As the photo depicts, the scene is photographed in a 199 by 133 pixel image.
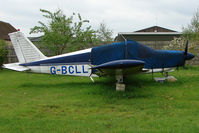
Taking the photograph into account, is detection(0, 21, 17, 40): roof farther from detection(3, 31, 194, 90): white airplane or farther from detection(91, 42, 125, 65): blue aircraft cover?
detection(91, 42, 125, 65): blue aircraft cover

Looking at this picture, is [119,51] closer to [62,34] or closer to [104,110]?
[104,110]

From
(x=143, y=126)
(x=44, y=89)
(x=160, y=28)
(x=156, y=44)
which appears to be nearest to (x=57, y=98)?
(x=44, y=89)

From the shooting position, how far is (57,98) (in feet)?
21.1

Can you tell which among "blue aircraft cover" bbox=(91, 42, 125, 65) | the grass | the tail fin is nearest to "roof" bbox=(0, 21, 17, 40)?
the tail fin

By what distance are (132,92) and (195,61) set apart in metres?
11.1

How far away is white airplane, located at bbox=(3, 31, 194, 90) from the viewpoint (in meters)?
7.34

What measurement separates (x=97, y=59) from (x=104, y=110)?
121 inches

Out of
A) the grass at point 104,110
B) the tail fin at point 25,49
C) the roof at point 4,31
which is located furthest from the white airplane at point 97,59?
the roof at point 4,31

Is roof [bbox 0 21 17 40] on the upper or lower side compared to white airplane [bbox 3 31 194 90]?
upper

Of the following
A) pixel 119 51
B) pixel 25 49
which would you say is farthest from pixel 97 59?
pixel 25 49

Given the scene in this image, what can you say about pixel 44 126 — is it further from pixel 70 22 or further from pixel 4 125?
pixel 70 22

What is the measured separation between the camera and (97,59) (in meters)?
7.73

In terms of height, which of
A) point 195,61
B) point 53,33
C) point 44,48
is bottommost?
point 195,61

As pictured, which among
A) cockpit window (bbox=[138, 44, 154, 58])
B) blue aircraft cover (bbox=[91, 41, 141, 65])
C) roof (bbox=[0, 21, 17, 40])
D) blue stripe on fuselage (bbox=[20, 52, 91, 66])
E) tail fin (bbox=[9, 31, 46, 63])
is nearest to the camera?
blue aircraft cover (bbox=[91, 41, 141, 65])
